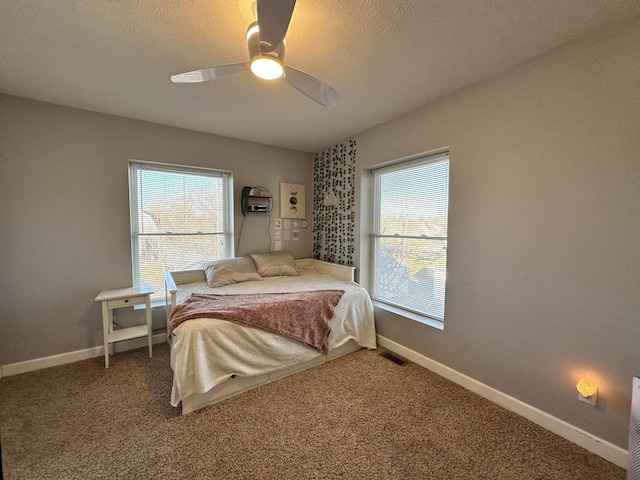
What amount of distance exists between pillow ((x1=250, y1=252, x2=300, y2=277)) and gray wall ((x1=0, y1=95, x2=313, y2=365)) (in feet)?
3.99

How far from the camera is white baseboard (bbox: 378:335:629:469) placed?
1.52 meters

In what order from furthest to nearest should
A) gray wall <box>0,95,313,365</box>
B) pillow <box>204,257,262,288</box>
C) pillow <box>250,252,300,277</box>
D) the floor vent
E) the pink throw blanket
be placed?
pillow <box>250,252,300,277</box> → pillow <box>204,257,262,288</box> → the floor vent → gray wall <box>0,95,313,365</box> → the pink throw blanket

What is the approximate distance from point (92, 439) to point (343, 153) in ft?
11.3

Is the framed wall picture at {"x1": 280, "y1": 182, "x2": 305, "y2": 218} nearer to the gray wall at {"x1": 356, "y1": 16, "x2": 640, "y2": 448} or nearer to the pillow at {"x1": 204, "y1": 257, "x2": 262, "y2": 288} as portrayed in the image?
the pillow at {"x1": 204, "y1": 257, "x2": 262, "y2": 288}

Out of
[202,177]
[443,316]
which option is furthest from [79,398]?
[443,316]

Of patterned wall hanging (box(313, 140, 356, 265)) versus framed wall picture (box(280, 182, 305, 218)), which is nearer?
patterned wall hanging (box(313, 140, 356, 265))

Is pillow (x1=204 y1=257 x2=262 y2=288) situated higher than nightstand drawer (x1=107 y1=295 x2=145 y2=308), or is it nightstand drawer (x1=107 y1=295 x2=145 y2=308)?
pillow (x1=204 y1=257 x2=262 y2=288)

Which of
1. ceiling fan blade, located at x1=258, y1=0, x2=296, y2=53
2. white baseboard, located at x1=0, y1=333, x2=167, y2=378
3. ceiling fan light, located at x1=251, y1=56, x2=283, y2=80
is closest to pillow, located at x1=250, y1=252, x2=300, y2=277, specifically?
white baseboard, located at x1=0, y1=333, x2=167, y2=378

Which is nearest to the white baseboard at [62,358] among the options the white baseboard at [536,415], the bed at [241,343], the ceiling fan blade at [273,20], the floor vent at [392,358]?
the bed at [241,343]

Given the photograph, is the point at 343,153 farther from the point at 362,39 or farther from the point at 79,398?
the point at 79,398

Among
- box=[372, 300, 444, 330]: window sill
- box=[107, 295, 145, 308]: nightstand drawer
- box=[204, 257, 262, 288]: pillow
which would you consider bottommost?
box=[372, 300, 444, 330]: window sill

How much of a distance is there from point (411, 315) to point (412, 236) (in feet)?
2.69

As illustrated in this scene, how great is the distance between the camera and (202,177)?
10.8ft

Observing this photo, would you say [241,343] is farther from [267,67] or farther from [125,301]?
[267,67]
